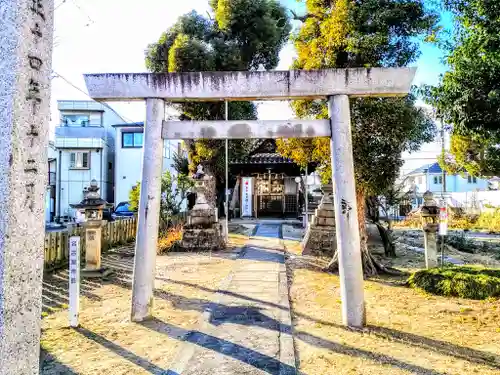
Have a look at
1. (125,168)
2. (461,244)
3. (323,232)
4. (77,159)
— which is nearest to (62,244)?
(323,232)

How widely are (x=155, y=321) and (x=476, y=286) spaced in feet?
19.3

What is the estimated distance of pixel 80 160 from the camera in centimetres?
2623

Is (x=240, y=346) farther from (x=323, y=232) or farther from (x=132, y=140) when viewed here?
(x=132, y=140)

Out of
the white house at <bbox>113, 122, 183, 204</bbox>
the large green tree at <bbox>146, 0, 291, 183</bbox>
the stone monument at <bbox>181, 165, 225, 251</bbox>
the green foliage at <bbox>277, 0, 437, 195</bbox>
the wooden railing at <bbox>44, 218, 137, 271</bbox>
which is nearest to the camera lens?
the green foliage at <bbox>277, 0, 437, 195</bbox>

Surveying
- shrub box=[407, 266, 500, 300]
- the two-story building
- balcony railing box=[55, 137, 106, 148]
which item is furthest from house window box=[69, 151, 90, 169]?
the two-story building

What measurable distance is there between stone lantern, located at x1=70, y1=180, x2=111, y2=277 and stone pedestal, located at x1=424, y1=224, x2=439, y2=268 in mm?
7784

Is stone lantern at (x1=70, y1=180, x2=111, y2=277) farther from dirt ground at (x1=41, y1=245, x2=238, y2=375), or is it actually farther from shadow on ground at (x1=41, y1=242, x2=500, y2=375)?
shadow on ground at (x1=41, y1=242, x2=500, y2=375)

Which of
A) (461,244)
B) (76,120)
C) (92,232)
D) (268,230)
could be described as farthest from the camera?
(76,120)

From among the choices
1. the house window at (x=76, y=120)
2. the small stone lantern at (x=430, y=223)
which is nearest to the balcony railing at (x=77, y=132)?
the house window at (x=76, y=120)

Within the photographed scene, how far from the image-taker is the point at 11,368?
6.86 ft

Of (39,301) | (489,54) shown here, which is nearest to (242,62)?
(489,54)

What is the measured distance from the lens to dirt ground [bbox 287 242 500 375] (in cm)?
391

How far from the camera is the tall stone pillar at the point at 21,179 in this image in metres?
2.09

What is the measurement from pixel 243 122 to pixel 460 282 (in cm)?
524
